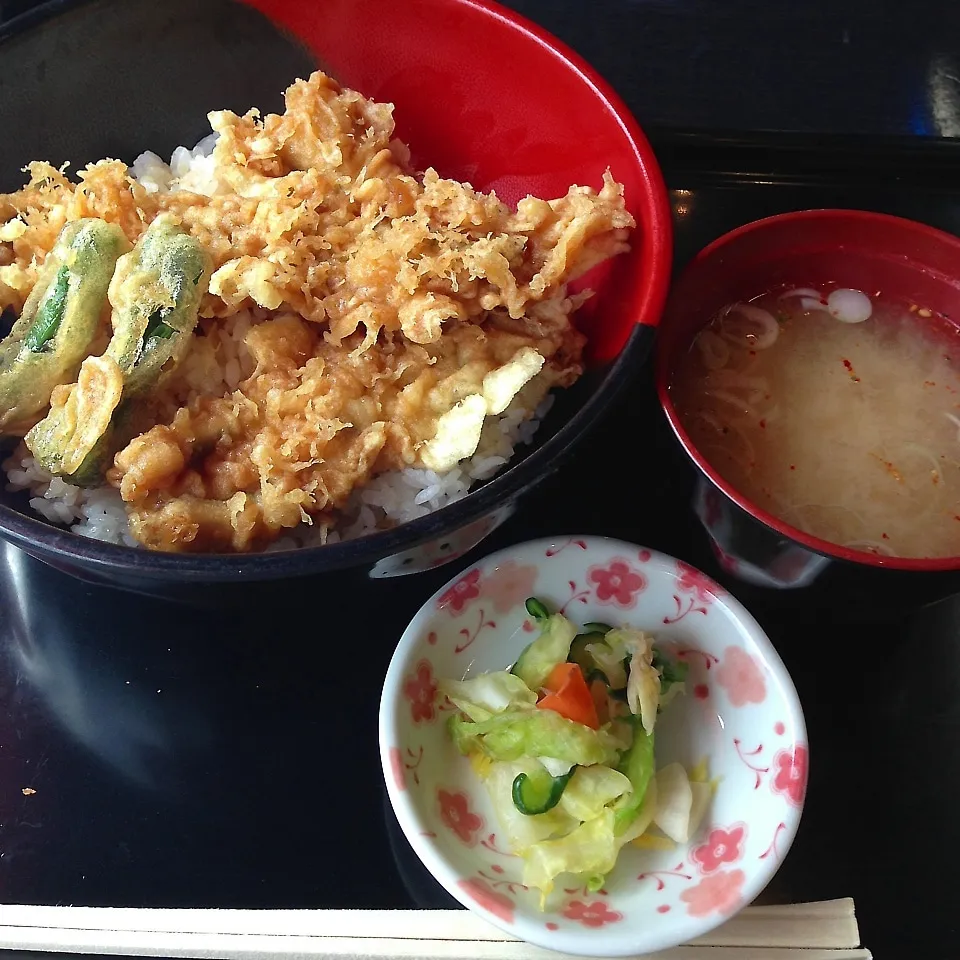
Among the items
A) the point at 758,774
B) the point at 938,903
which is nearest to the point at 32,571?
the point at 758,774

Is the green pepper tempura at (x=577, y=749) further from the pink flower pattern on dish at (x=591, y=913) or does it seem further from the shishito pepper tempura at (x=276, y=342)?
the shishito pepper tempura at (x=276, y=342)

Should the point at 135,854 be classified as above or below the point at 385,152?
below

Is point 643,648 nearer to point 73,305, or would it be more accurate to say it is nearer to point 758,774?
point 758,774

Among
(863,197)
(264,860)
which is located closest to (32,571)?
(264,860)

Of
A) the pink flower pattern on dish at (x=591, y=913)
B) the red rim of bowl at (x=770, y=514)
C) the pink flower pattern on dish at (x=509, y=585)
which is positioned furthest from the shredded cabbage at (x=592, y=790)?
the red rim of bowl at (x=770, y=514)

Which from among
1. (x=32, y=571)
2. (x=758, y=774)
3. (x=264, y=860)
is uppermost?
(x=32, y=571)

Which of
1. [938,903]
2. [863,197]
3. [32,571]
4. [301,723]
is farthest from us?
[863,197]

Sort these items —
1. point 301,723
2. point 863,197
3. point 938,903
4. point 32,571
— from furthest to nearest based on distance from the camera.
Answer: point 863,197
point 32,571
point 301,723
point 938,903

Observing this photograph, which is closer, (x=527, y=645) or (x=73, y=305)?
(x=73, y=305)
